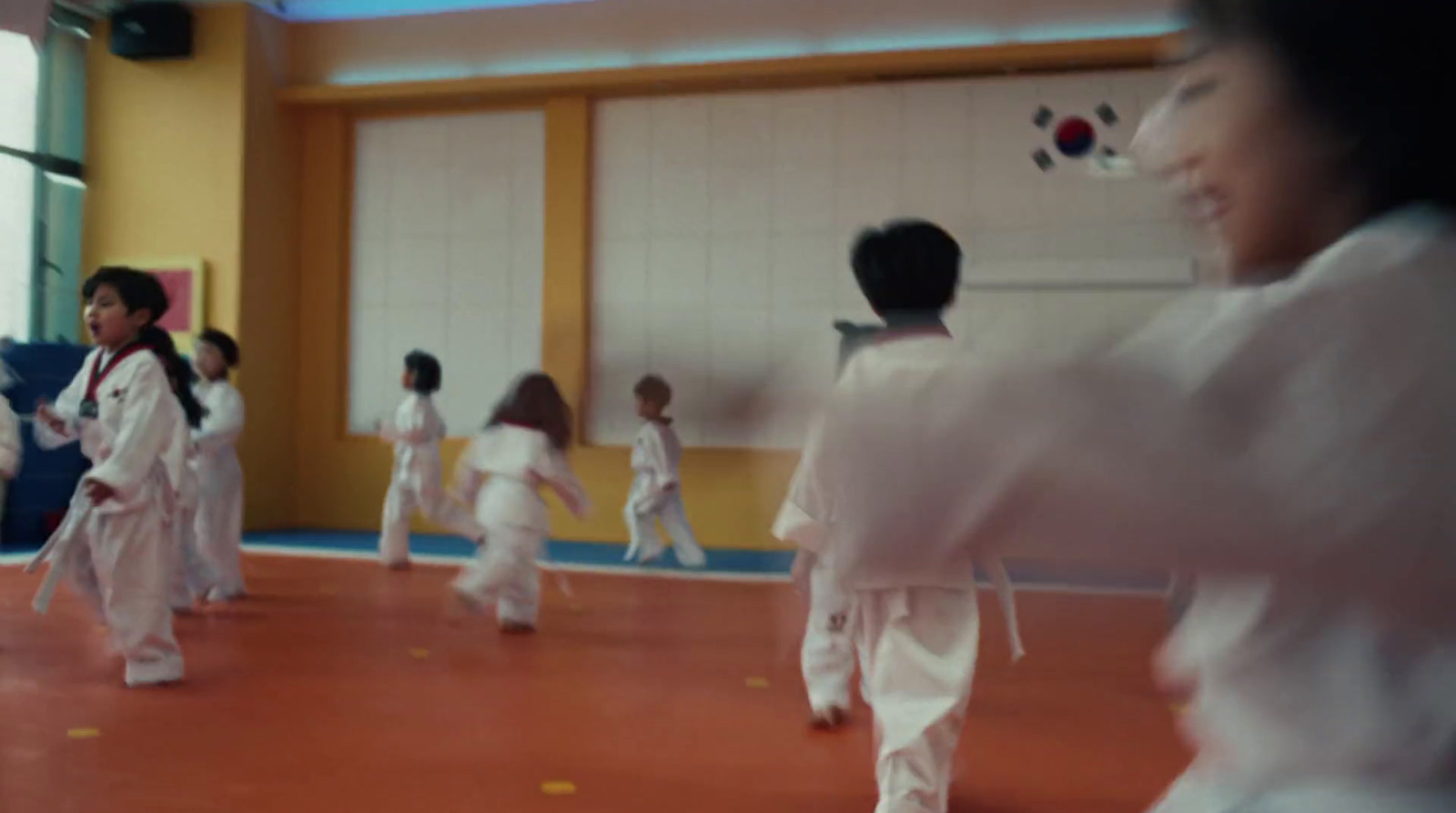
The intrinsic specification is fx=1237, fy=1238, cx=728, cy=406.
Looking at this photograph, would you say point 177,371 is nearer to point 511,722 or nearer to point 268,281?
point 511,722

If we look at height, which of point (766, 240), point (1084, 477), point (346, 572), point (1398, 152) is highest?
point (766, 240)

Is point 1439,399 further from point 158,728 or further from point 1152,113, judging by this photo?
point 158,728

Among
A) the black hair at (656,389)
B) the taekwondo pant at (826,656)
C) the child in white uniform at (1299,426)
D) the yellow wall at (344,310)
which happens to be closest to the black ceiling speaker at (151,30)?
the yellow wall at (344,310)

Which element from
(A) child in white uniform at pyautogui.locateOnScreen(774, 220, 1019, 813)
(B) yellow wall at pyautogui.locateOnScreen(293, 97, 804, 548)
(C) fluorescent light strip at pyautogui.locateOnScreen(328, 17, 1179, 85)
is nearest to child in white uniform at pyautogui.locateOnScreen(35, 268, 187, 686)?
(A) child in white uniform at pyautogui.locateOnScreen(774, 220, 1019, 813)

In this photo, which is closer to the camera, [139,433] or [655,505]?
[139,433]

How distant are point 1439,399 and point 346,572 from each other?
287 inches

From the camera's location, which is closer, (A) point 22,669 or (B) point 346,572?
(A) point 22,669

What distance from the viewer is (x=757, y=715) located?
3799 millimetres

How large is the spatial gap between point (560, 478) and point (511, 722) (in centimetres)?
182

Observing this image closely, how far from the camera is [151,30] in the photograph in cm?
980

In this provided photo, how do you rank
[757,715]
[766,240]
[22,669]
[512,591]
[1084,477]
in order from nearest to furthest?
[1084,477], [757,715], [22,669], [512,591], [766,240]

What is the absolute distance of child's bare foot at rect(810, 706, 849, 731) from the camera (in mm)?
3686

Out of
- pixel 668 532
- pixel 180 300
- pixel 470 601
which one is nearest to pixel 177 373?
pixel 470 601

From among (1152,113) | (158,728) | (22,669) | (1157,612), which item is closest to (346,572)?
(22,669)
